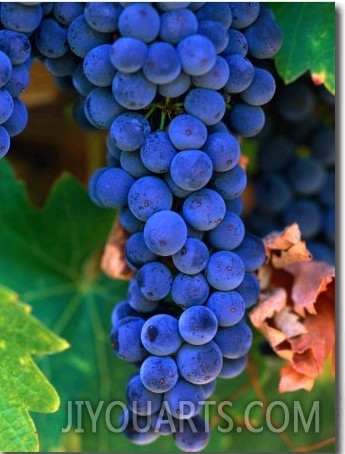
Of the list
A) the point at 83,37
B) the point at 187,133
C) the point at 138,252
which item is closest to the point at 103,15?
the point at 83,37

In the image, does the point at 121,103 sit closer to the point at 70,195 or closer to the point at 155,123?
the point at 155,123

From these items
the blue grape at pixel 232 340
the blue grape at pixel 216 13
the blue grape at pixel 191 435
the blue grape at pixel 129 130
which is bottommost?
the blue grape at pixel 191 435

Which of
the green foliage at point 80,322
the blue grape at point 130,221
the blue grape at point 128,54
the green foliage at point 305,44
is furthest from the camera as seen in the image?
the green foliage at point 80,322

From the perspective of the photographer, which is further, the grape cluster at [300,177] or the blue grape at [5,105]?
the grape cluster at [300,177]

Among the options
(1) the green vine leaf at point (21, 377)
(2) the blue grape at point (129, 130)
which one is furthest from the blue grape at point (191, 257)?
(1) the green vine leaf at point (21, 377)

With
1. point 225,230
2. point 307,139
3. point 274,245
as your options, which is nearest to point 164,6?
point 225,230

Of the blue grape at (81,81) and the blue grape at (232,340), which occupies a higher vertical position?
the blue grape at (81,81)

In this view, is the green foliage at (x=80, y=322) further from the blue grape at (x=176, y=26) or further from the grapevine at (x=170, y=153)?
the blue grape at (x=176, y=26)

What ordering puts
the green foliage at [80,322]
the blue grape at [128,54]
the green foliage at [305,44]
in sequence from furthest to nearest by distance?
the green foliage at [80,322] → the green foliage at [305,44] → the blue grape at [128,54]
